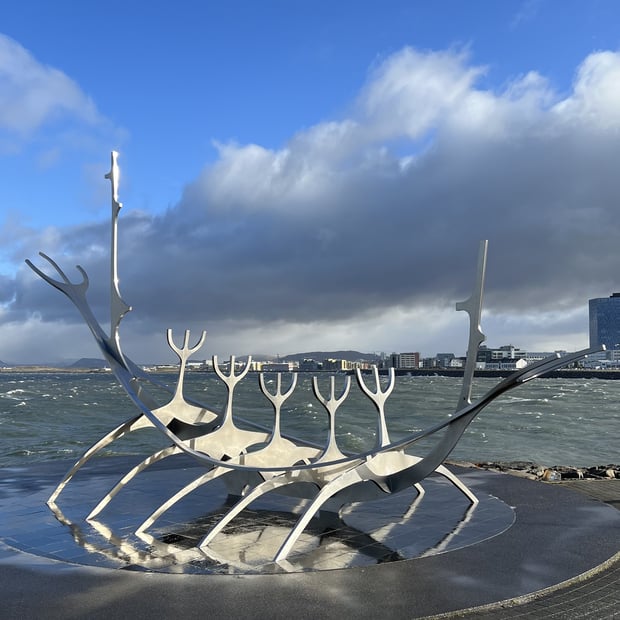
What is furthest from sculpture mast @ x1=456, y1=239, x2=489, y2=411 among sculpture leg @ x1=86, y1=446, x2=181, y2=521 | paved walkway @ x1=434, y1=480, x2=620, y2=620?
sculpture leg @ x1=86, y1=446, x2=181, y2=521

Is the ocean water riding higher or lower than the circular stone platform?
lower

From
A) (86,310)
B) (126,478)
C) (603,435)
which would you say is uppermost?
(86,310)

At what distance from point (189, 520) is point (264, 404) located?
6373 centimetres

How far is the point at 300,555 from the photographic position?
10141 mm

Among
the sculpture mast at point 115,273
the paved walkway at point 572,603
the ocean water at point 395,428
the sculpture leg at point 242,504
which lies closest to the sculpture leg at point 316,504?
the sculpture leg at point 242,504

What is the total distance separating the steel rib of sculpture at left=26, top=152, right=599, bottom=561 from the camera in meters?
10.9

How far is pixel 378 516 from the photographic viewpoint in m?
12.7

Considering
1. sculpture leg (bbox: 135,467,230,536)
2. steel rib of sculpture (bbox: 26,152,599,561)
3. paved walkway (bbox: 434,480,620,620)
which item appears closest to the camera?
paved walkway (bbox: 434,480,620,620)

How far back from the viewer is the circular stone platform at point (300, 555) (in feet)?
26.6

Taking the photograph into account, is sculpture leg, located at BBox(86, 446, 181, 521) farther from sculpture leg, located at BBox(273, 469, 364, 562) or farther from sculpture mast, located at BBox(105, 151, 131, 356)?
sculpture leg, located at BBox(273, 469, 364, 562)

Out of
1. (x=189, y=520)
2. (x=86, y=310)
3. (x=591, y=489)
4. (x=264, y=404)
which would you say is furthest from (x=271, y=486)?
(x=264, y=404)

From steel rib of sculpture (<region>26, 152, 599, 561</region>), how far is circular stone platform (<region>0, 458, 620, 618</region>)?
0.50 meters

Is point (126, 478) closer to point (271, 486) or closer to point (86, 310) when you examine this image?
point (271, 486)

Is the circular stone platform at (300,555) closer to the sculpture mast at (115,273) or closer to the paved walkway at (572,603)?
the paved walkway at (572,603)
